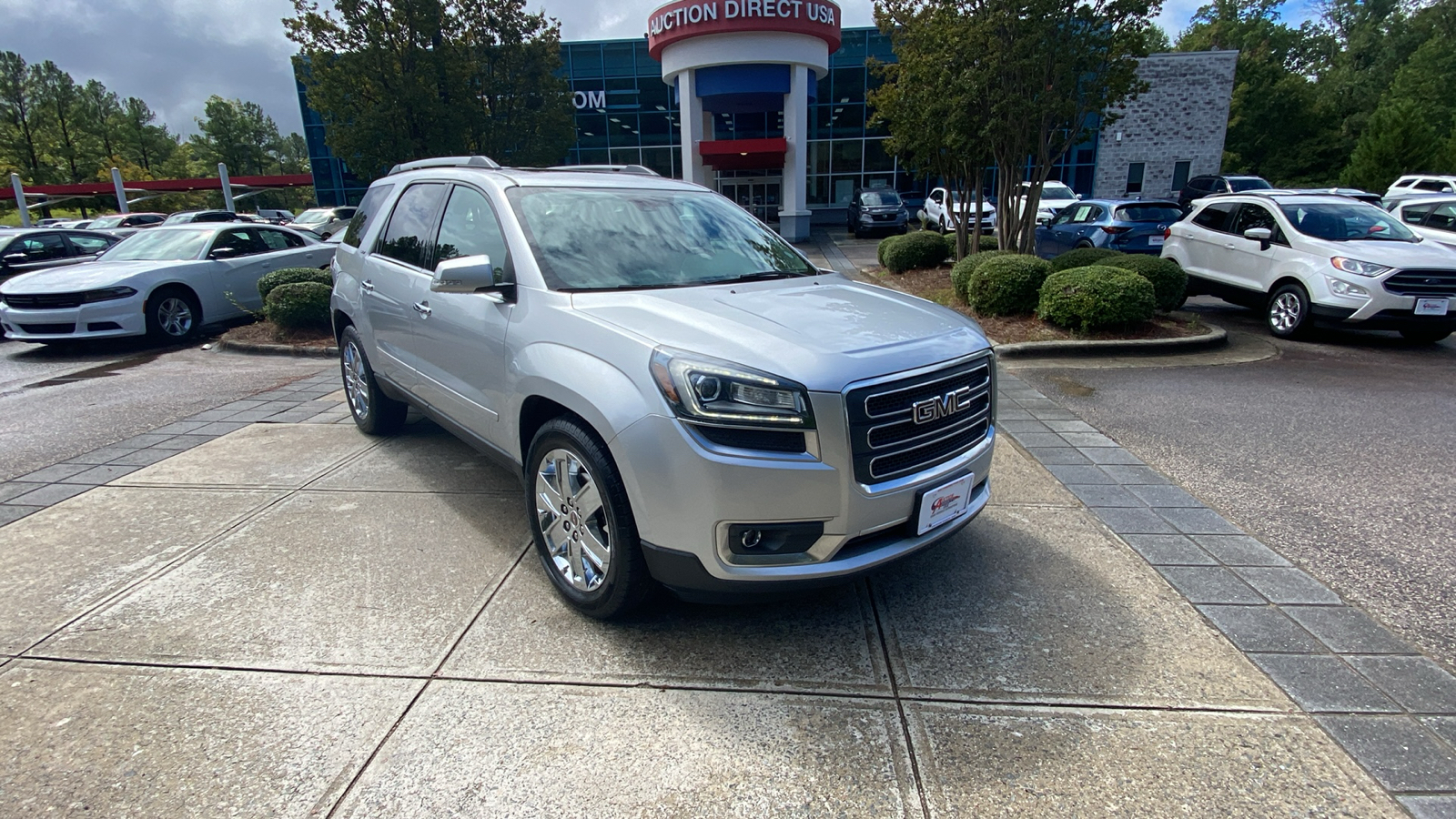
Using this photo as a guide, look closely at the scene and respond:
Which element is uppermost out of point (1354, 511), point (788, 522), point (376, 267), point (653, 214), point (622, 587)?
point (653, 214)

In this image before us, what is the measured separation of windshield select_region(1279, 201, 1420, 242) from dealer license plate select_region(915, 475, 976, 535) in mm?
8974

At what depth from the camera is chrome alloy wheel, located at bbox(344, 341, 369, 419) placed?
538 centimetres

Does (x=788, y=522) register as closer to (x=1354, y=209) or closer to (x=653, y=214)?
(x=653, y=214)

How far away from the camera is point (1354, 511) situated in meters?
4.11

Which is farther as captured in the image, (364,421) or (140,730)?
(364,421)

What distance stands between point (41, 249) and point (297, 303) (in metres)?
7.36

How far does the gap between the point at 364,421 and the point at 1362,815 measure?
5856 millimetres

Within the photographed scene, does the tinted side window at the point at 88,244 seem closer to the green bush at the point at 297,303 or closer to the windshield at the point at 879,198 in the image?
the green bush at the point at 297,303

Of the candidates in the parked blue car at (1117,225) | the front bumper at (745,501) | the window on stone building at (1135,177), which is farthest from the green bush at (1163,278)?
the window on stone building at (1135,177)

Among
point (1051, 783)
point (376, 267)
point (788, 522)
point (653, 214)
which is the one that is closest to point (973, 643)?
point (1051, 783)

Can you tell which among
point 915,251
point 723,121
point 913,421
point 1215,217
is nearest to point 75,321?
point 913,421

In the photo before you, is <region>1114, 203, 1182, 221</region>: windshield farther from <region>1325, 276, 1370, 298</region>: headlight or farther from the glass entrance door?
the glass entrance door

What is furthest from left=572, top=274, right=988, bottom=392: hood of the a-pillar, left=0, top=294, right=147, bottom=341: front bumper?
the a-pillar

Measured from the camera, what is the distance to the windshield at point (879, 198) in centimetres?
2444
